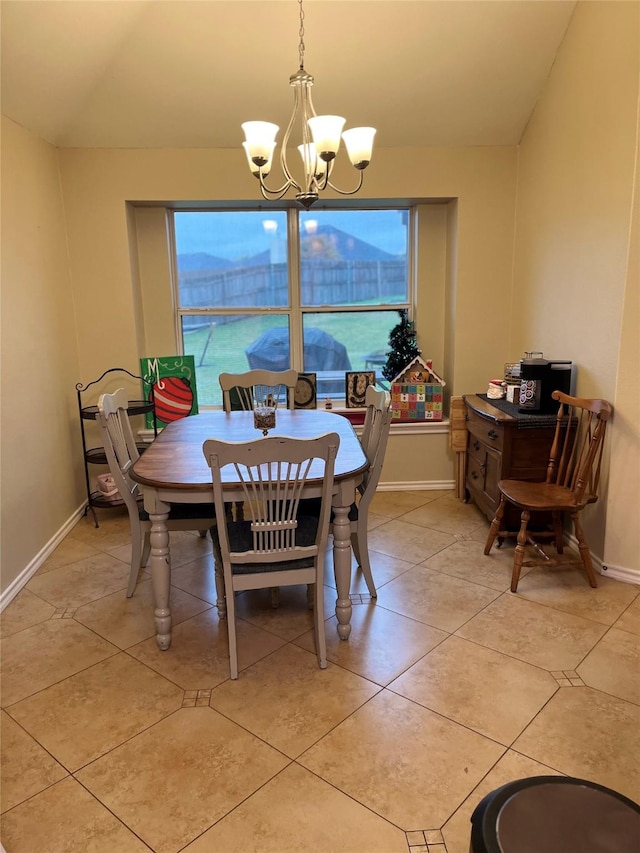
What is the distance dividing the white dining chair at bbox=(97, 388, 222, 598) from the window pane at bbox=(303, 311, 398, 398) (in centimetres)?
193

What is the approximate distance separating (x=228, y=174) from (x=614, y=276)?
251 cm

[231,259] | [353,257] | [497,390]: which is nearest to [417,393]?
[497,390]

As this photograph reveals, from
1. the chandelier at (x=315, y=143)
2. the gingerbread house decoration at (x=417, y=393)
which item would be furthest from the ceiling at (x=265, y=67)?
the gingerbread house decoration at (x=417, y=393)

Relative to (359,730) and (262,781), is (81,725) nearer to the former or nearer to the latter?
(262,781)

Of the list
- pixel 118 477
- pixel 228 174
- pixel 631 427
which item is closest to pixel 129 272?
pixel 228 174

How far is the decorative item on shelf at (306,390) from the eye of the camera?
445 centimetres

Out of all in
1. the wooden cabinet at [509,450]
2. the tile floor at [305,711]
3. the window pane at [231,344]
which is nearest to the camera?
the tile floor at [305,711]

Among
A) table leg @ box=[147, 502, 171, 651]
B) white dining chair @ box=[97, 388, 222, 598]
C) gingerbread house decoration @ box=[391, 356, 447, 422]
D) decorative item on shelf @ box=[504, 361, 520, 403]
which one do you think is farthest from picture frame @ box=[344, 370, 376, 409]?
table leg @ box=[147, 502, 171, 651]

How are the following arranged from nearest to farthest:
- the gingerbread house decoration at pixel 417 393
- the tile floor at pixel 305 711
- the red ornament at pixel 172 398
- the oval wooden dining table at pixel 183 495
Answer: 1. the tile floor at pixel 305 711
2. the oval wooden dining table at pixel 183 495
3. the red ornament at pixel 172 398
4. the gingerbread house decoration at pixel 417 393

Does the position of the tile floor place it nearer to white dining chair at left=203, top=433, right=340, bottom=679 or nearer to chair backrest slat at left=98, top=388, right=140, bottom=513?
white dining chair at left=203, top=433, right=340, bottom=679

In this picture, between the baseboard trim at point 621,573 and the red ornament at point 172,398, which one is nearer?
the baseboard trim at point 621,573

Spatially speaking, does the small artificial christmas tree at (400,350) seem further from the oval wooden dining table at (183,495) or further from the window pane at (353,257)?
the oval wooden dining table at (183,495)

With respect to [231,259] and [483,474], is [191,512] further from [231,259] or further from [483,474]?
[231,259]

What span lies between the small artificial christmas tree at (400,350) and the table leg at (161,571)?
250 centimetres
